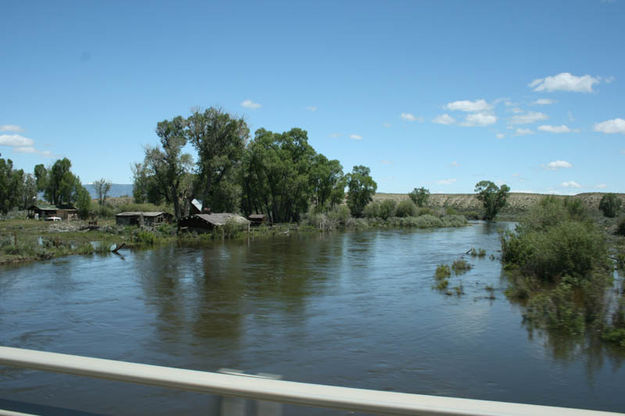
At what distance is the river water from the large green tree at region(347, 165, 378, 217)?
57142 mm

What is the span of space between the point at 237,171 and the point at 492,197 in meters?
64.5

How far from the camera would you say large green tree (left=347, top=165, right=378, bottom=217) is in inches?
3204

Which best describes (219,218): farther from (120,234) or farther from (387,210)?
(387,210)

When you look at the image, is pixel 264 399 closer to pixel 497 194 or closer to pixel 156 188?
pixel 156 188

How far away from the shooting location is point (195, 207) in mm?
59094

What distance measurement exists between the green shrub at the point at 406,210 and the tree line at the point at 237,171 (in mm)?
12030

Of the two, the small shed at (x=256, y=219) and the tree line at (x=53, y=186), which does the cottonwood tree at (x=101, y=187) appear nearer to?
the tree line at (x=53, y=186)

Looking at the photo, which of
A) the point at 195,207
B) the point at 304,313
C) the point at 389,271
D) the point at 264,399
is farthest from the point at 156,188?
the point at 264,399

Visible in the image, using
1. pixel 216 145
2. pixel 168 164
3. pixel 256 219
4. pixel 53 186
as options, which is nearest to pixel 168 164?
pixel 168 164

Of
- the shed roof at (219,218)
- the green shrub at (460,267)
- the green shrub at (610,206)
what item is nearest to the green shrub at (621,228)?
the green shrub at (460,267)

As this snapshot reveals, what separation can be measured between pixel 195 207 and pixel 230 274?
123 ft

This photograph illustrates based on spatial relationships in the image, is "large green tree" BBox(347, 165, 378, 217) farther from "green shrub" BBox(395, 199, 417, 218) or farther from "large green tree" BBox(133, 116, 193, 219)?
"large green tree" BBox(133, 116, 193, 219)

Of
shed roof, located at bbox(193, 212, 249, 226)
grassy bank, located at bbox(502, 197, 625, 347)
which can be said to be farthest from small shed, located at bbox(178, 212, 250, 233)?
grassy bank, located at bbox(502, 197, 625, 347)

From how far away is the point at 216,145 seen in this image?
178 feet
